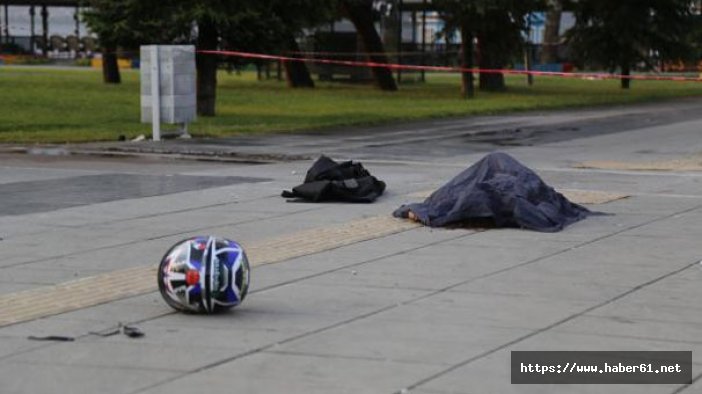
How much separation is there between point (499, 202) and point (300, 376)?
6014 mm

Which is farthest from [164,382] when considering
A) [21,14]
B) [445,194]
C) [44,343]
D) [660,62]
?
[21,14]

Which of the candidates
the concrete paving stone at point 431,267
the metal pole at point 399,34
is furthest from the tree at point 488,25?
the concrete paving stone at point 431,267

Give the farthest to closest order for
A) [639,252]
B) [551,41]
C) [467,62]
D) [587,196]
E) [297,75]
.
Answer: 1. [551,41]
2. [297,75]
3. [467,62]
4. [587,196]
5. [639,252]

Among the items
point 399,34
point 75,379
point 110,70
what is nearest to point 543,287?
point 75,379

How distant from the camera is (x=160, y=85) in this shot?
2372cm

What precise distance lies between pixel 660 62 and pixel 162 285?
147 feet

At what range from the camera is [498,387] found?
22.0ft

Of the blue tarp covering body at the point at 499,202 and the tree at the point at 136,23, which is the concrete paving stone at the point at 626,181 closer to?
the blue tarp covering body at the point at 499,202

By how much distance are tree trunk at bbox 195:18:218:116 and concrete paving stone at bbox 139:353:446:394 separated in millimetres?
23163

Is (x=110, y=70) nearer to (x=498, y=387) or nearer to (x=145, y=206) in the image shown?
(x=145, y=206)

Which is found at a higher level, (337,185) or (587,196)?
(337,185)

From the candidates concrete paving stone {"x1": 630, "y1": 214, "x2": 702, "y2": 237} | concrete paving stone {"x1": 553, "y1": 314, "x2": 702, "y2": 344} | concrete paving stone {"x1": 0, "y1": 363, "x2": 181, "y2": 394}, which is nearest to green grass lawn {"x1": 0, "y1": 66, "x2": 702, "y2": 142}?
concrete paving stone {"x1": 630, "y1": 214, "x2": 702, "y2": 237}

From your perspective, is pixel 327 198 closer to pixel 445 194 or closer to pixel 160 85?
pixel 445 194

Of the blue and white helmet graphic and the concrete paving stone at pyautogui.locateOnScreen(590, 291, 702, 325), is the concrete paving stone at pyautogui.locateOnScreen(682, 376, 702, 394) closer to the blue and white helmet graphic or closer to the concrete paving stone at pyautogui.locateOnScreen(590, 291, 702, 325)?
the concrete paving stone at pyautogui.locateOnScreen(590, 291, 702, 325)
